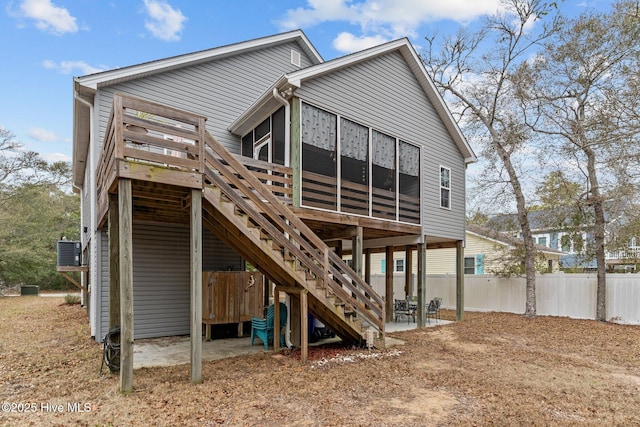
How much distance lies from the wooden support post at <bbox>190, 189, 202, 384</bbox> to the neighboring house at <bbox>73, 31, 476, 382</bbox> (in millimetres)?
31

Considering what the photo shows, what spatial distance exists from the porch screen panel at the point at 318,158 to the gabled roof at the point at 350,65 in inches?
27.7

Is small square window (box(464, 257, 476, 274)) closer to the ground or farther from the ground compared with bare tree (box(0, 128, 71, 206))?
closer to the ground

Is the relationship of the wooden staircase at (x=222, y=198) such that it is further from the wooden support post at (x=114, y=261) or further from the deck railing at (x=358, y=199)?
the deck railing at (x=358, y=199)

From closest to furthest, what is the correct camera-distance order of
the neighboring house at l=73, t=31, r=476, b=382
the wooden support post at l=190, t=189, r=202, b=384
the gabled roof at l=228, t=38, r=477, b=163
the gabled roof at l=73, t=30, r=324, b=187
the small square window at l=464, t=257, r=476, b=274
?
1. the wooden support post at l=190, t=189, r=202, b=384
2. the neighboring house at l=73, t=31, r=476, b=382
3. the gabled roof at l=228, t=38, r=477, b=163
4. the gabled roof at l=73, t=30, r=324, b=187
5. the small square window at l=464, t=257, r=476, b=274

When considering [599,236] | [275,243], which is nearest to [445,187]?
[599,236]

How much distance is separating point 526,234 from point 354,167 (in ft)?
30.3

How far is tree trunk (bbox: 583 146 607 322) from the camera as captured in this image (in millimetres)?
13211

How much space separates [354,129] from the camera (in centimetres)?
974

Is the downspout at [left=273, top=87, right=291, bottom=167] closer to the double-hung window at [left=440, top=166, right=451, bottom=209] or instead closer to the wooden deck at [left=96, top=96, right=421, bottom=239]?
the wooden deck at [left=96, top=96, right=421, bottom=239]

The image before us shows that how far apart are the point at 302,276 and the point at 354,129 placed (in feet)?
14.5

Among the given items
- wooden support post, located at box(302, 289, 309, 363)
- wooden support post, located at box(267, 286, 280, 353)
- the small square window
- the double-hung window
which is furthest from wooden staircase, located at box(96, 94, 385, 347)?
the small square window

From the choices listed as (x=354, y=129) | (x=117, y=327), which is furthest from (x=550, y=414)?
(x=354, y=129)

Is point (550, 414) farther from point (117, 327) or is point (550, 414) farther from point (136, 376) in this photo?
point (117, 327)

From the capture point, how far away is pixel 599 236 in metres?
13.5
